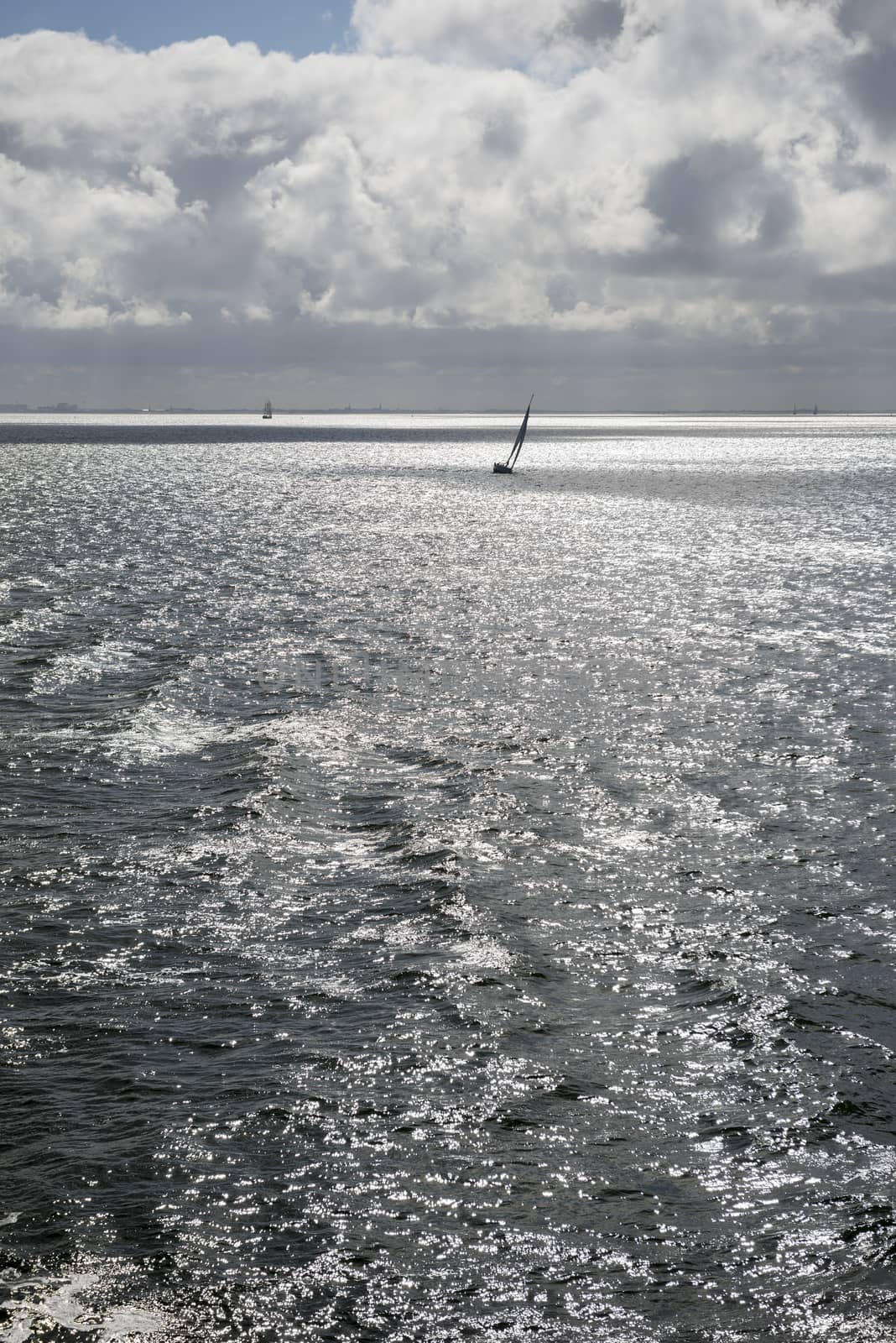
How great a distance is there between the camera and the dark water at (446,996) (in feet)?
34.7

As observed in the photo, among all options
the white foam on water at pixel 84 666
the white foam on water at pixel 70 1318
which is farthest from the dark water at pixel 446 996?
the white foam on water at pixel 84 666

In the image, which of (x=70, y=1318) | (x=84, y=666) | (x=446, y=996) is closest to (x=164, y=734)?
(x=84, y=666)

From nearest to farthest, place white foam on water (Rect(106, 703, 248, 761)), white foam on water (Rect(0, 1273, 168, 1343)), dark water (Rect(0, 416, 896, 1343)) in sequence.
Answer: white foam on water (Rect(0, 1273, 168, 1343)) → dark water (Rect(0, 416, 896, 1343)) → white foam on water (Rect(106, 703, 248, 761))

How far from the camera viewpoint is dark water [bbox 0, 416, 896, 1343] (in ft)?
34.7

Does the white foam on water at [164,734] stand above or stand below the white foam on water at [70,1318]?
above

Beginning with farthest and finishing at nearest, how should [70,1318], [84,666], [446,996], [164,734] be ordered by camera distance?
[84,666] → [164,734] → [446,996] → [70,1318]

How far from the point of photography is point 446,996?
15.6 metres

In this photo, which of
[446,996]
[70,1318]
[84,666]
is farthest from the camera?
[84,666]

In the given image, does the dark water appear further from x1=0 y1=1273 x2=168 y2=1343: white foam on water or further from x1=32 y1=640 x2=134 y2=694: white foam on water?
x1=32 y1=640 x2=134 y2=694: white foam on water

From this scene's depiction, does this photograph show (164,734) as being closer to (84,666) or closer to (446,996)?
(84,666)

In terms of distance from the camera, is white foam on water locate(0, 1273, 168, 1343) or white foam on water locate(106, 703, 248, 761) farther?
white foam on water locate(106, 703, 248, 761)

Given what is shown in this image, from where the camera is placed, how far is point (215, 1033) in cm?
1454

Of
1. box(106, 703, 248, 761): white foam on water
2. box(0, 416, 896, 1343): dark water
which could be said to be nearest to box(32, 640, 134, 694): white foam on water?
box(0, 416, 896, 1343): dark water

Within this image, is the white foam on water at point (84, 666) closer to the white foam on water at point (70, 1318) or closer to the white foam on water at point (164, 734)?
the white foam on water at point (164, 734)
